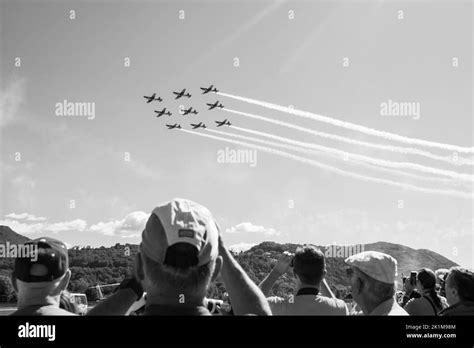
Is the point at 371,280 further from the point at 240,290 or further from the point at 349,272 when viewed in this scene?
the point at 240,290

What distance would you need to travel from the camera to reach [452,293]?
6.70m

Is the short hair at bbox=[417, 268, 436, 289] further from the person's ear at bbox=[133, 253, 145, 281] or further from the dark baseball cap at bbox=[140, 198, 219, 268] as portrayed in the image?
the person's ear at bbox=[133, 253, 145, 281]

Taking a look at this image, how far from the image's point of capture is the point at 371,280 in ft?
18.2

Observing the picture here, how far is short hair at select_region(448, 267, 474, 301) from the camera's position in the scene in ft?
21.5

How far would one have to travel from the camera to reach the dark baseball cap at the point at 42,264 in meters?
3.74

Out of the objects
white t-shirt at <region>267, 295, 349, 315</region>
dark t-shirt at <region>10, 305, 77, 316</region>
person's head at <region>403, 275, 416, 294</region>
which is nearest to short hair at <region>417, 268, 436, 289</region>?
person's head at <region>403, 275, 416, 294</region>

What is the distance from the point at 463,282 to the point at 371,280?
1813 millimetres

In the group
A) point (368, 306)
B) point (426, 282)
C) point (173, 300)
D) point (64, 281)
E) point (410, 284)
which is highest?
point (173, 300)

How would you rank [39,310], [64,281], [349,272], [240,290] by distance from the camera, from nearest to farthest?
[240,290] → [39,310] → [64,281] → [349,272]

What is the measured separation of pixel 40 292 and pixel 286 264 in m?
2.94

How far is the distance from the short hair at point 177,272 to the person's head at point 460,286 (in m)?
4.84

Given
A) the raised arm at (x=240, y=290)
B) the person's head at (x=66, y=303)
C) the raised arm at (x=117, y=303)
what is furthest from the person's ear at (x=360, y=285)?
the person's head at (x=66, y=303)

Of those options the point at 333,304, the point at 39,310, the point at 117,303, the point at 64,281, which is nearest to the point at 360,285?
the point at 333,304

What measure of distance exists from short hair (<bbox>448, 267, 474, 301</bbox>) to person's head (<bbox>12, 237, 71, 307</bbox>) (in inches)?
196
